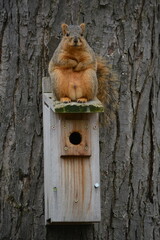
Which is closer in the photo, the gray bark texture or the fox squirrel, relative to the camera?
the fox squirrel

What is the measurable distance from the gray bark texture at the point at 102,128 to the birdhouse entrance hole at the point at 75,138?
55cm

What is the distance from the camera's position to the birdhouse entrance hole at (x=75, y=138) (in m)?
6.20

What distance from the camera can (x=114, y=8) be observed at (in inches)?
273

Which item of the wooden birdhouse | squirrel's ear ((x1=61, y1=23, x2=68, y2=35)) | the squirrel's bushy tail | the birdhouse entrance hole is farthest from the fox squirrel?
the squirrel's bushy tail

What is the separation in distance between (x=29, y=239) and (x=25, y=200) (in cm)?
30

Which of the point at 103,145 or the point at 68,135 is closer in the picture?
the point at 68,135

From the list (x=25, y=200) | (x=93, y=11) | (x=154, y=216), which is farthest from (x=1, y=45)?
(x=154, y=216)

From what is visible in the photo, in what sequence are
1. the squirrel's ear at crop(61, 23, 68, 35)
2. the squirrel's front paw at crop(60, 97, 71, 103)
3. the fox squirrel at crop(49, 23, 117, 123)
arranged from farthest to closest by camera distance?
1. the squirrel's ear at crop(61, 23, 68, 35)
2. the fox squirrel at crop(49, 23, 117, 123)
3. the squirrel's front paw at crop(60, 97, 71, 103)

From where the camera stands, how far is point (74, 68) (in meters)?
6.25

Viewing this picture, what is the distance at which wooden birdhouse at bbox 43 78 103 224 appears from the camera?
612 centimetres

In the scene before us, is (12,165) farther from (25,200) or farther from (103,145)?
(103,145)

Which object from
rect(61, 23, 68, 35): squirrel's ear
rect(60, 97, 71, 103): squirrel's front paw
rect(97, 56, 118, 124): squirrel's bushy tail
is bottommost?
rect(60, 97, 71, 103): squirrel's front paw

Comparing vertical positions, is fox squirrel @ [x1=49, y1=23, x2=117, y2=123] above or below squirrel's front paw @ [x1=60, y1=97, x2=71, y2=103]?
above

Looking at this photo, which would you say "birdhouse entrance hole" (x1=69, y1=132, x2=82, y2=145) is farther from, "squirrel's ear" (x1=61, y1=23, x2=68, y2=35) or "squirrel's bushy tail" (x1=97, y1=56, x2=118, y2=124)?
"squirrel's ear" (x1=61, y1=23, x2=68, y2=35)
